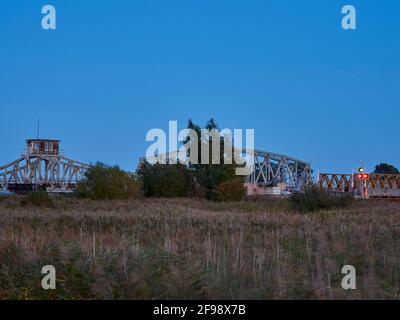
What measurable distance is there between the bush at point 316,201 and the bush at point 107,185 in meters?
17.1

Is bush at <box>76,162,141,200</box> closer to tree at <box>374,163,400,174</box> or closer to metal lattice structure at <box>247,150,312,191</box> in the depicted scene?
metal lattice structure at <box>247,150,312,191</box>

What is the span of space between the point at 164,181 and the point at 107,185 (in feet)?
30.4

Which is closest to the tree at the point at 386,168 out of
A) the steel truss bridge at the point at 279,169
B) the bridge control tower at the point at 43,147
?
the steel truss bridge at the point at 279,169

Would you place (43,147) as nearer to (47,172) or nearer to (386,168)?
(47,172)

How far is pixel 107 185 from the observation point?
5753 cm

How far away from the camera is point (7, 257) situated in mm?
12898

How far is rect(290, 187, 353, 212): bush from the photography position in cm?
4659

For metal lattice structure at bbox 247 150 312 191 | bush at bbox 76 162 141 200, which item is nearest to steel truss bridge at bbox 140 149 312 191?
metal lattice structure at bbox 247 150 312 191

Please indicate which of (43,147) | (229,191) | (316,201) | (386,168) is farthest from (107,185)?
(386,168)
